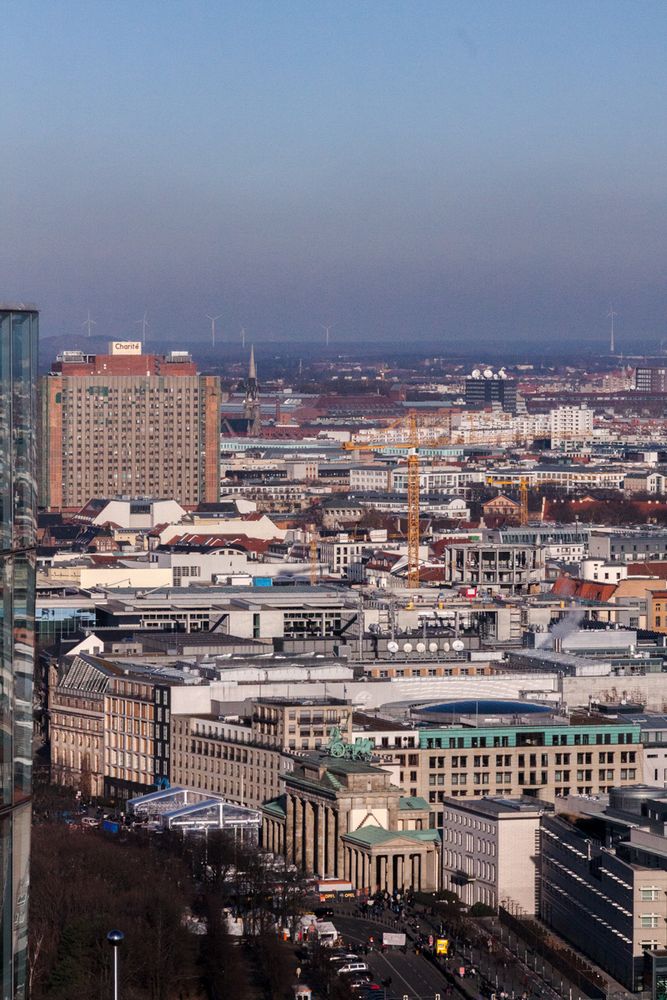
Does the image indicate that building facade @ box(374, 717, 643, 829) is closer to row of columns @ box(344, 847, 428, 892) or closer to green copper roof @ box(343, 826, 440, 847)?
green copper roof @ box(343, 826, 440, 847)

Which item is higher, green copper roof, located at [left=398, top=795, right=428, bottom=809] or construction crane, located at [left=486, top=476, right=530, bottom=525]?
green copper roof, located at [left=398, top=795, right=428, bottom=809]

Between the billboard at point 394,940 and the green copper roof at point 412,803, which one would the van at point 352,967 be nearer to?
the billboard at point 394,940

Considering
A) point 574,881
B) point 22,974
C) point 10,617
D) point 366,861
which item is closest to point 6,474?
point 10,617

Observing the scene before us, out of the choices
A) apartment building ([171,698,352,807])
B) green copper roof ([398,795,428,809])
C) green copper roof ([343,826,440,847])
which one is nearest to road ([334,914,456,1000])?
green copper roof ([343,826,440,847])

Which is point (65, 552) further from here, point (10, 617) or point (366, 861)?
point (10, 617)

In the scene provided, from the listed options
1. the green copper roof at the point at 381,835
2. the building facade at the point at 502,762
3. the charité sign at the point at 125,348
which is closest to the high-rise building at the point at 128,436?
the charité sign at the point at 125,348
